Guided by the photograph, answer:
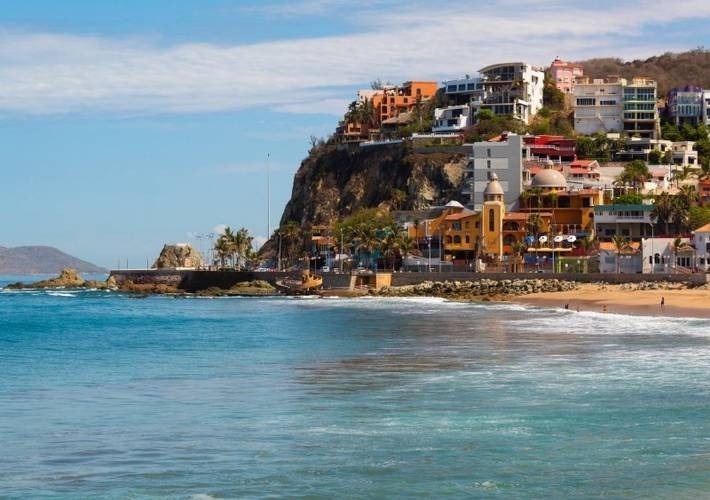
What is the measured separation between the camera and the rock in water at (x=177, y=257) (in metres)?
157

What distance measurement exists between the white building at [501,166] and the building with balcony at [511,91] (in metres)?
19.5

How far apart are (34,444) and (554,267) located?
7830 centimetres

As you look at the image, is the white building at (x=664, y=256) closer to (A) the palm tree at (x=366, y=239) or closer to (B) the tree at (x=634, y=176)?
(B) the tree at (x=634, y=176)

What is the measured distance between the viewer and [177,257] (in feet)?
519

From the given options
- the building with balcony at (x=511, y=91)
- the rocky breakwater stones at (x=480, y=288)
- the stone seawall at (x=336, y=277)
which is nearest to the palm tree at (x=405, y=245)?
the stone seawall at (x=336, y=277)

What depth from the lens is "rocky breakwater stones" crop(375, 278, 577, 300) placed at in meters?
89.6

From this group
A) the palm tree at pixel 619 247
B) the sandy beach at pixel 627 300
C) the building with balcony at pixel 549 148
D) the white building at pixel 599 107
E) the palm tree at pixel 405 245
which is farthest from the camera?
the white building at pixel 599 107

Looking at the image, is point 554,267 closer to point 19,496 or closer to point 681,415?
point 681,415

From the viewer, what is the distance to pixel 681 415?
26.8 m

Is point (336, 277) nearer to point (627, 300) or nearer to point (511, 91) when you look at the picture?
point (627, 300)

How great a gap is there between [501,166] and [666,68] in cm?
6927

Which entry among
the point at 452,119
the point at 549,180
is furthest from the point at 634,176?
the point at 452,119

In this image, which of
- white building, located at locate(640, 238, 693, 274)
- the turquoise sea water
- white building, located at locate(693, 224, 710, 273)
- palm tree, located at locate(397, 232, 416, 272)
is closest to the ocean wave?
palm tree, located at locate(397, 232, 416, 272)

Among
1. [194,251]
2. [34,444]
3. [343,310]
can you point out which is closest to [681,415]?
[34,444]
